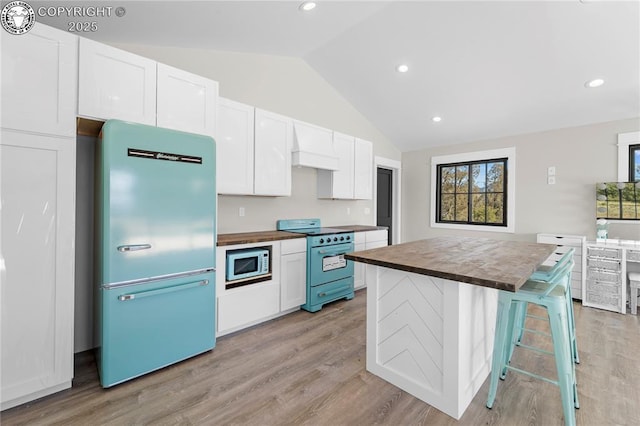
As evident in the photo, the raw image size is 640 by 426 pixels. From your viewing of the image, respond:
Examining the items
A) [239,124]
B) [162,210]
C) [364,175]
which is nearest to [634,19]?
[364,175]

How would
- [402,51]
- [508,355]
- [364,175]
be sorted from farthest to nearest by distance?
[364,175], [402,51], [508,355]

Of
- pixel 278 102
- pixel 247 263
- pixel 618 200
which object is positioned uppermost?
pixel 278 102

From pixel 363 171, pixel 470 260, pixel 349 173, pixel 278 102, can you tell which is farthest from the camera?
pixel 363 171

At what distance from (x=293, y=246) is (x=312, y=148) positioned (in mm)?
1334

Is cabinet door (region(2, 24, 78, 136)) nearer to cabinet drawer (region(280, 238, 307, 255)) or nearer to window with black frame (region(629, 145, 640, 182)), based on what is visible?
cabinet drawer (region(280, 238, 307, 255))

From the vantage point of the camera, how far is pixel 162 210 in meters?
2.16

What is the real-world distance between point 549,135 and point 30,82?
5788mm

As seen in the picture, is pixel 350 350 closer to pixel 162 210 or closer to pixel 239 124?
pixel 162 210

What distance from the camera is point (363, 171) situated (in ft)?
15.3

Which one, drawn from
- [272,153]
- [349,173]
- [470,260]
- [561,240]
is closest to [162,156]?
[272,153]

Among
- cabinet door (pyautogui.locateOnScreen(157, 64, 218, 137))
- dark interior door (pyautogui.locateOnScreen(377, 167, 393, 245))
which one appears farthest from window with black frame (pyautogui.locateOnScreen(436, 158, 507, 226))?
cabinet door (pyautogui.locateOnScreen(157, 64, 218, 137))

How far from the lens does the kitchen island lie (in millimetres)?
1693

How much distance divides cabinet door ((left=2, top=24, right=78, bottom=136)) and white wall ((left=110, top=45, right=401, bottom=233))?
3.08 ft

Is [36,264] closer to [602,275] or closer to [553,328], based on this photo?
[553,328]
